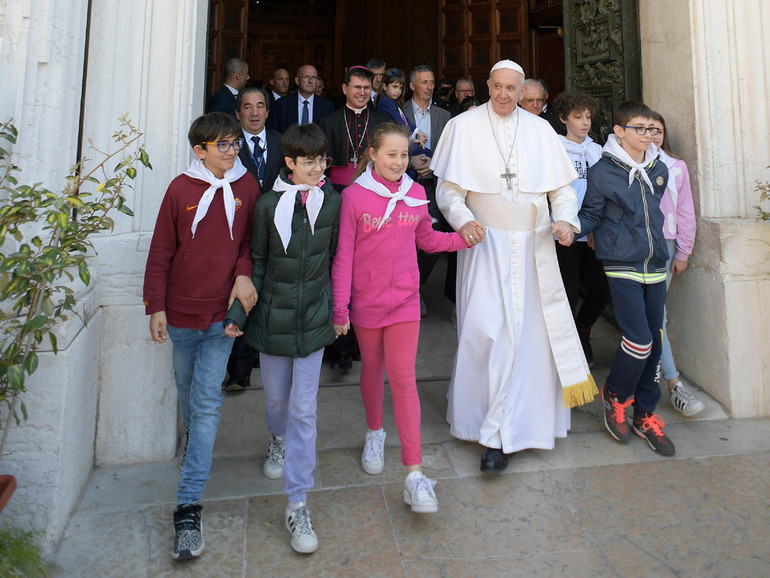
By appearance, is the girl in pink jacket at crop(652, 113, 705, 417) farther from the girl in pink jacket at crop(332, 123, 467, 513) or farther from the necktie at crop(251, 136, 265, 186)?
the necktie at crop(251, 136, 265, 186)

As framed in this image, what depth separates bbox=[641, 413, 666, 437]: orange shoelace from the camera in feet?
11.6

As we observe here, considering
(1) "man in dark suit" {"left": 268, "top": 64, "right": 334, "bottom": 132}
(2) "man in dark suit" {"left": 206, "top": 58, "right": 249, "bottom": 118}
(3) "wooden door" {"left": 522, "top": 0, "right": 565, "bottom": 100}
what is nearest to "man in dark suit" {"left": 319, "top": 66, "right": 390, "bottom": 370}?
(1) "man in dark suit" {"left": 268, "top": 64, "right": 334, "bottom": 132}

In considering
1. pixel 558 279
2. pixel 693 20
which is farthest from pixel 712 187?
pixel 558 279

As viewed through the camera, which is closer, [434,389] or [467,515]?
[467,515]

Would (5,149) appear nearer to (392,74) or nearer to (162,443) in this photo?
(162,443)

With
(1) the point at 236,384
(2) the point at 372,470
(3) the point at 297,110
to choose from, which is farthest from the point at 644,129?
(3) the point at 297,110

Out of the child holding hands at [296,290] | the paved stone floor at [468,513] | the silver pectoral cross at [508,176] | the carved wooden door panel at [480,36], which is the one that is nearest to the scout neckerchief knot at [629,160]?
the silver pectoral cross at [508,176]

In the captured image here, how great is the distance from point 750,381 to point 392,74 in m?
3.20

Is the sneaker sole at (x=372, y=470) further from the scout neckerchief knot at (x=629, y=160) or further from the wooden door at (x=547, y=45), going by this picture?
the wooden door at (x=547, y=45)

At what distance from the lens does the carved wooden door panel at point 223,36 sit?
8219mm

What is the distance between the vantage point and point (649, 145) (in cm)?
356

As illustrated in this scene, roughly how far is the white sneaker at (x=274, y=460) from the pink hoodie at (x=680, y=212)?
2.51m

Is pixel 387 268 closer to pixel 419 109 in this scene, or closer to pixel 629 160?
pixel 629 160

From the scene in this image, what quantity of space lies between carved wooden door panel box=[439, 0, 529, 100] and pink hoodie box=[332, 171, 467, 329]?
6.80m
